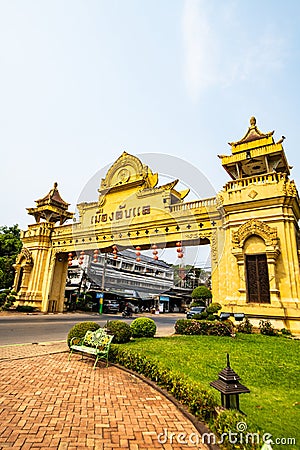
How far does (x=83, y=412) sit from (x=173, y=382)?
1.49m

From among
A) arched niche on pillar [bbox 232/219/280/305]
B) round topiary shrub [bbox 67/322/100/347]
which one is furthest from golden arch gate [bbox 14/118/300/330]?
round topiary shrub [bbox 67/322/100/347]

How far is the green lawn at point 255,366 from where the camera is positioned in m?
3.38

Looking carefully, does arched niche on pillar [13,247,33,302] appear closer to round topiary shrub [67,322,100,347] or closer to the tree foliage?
the tree foliage

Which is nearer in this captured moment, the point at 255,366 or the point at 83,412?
the point at 83,412

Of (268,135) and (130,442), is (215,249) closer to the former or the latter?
(268,135)

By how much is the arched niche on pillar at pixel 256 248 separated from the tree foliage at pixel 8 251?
71.3 feet

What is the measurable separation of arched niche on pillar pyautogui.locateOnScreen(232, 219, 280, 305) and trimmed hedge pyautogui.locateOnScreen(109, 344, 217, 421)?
644 centimetres

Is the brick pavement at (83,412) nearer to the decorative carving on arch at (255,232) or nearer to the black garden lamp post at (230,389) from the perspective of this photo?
the black garden lamp post at (230,389)

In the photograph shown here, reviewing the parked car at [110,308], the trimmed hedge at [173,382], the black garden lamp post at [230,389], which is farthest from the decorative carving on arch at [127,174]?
the parked car at [110,308]

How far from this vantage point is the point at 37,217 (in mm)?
23047

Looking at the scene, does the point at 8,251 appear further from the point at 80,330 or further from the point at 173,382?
the point at 173,382

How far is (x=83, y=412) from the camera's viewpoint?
11.8 feet

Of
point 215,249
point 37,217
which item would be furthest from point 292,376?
point 37,217

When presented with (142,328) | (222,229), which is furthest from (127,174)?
(142,328)
